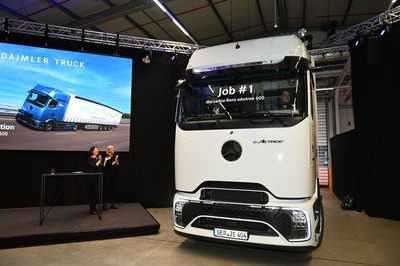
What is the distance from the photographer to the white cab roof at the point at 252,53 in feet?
11.7

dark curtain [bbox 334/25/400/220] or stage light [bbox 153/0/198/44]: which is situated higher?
A: stage light [bbox 153/0/198/44]

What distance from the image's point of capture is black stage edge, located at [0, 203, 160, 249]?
4.17m

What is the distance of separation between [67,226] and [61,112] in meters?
2.46

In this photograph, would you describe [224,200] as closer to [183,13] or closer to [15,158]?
[15,158]

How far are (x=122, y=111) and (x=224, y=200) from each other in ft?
12.9

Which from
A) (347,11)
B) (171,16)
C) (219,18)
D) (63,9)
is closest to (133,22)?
(171,16)

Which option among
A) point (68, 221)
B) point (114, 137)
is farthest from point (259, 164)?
point (114, 137)

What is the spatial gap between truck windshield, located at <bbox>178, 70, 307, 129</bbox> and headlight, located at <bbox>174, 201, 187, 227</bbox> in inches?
39.9

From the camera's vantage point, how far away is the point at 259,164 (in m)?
3.28

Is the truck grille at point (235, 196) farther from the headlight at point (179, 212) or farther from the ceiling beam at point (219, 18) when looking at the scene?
the ceiling beam at point (219, 18)

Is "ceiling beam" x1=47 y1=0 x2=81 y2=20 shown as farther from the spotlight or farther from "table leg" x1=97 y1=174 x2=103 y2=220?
"table leg" x1=97 y1=174 x2=103 y2=220

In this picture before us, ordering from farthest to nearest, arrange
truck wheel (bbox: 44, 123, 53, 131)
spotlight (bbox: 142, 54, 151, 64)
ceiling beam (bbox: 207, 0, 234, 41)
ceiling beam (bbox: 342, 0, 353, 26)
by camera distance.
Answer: ceiling beam (bbox: 342, 0, 353, 26)
ceiling beam (bbox: 207, 0, 234, 41)
spotlight (bbox: 142, 54, 151, 64)
truck wheel (bbox: 44, 123, 53, 131)

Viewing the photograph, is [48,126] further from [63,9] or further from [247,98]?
[247,98]

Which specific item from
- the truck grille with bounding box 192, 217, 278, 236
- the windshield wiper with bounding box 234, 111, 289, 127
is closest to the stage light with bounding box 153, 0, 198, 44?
the windshield wiper with bounding box 234, 111, 289, 127
